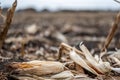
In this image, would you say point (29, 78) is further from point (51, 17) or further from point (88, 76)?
point (51, 17)

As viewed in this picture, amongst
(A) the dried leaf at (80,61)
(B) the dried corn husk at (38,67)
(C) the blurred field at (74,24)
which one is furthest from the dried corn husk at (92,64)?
(C) the blurred field at (74,24)

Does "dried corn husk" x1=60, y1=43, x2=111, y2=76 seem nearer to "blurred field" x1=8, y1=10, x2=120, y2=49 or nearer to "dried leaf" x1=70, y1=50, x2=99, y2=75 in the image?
"dried leaf" x1=70, y1=50, x2=99, y2=75

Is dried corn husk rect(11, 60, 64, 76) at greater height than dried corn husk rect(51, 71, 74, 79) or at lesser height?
greater

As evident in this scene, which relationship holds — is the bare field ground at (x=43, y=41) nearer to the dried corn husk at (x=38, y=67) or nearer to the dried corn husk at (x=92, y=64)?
the dried corn husk at (x=92, y=64)

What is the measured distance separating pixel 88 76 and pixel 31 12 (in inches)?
723

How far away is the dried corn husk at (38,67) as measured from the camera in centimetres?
278

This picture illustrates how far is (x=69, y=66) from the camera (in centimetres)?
292

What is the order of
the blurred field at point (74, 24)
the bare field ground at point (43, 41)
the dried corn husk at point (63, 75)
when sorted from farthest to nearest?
the blurred field at point (74, 24)
the bare field ground at point (43, 41)
the dried corn husk at point (63, 75)

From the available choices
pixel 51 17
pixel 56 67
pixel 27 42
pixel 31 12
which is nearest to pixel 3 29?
pixel 56 67

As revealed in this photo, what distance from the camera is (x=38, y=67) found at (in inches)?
111

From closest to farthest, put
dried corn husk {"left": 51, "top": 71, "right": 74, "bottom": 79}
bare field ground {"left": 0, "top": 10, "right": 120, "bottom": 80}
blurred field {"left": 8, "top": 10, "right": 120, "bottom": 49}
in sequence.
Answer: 1. dried corn husk {"left": 51, "top": 71, "right": 74, "bottom": 79}
2. bare field ground {"left": 0, "top": 10, "right": 120, "bottom": 80}
3. blurred field {"left": 8, "top": 10, "right": 120, "bottom": 49}

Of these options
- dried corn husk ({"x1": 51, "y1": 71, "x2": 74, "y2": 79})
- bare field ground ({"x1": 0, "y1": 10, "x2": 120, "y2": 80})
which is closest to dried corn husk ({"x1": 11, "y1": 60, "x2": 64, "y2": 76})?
dried corn husk ({"x1": 51, "y1": 71, "x2": 74, "y2": 79})

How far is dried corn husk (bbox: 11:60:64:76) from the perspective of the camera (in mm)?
2781

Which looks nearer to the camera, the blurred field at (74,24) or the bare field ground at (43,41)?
the bare field ground at (43,41)
